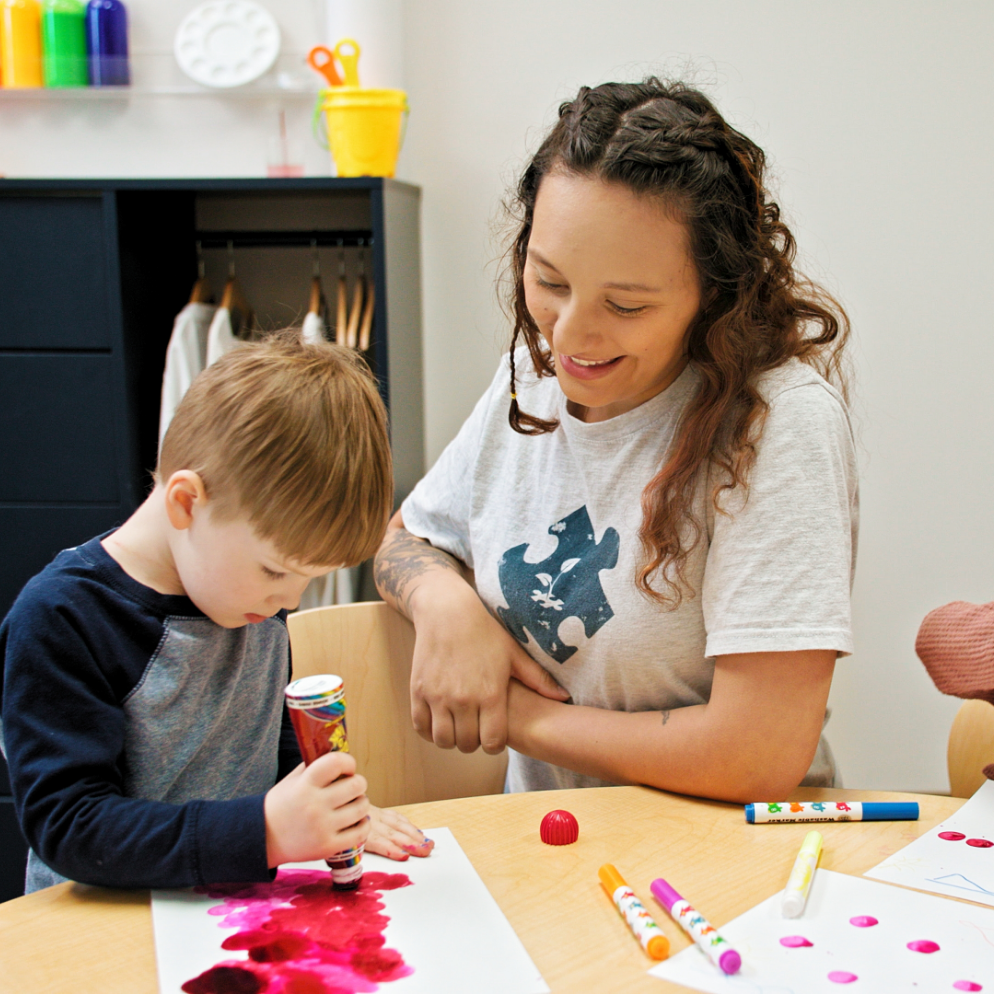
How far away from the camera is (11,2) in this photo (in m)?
2.15

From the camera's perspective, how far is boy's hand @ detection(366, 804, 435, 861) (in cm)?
88

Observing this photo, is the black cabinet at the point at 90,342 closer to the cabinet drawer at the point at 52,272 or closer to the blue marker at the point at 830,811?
the cabinet drawer at the point at 52,272

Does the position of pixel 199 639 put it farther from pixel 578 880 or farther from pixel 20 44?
pixel 20 44

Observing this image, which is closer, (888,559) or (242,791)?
(242,791)

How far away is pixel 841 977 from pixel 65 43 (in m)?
2.41

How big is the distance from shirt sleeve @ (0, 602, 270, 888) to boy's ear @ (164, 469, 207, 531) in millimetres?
121

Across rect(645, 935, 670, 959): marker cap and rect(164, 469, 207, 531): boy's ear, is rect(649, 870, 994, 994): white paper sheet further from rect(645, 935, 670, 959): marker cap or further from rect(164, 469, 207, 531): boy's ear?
rect(164, 469, 207, 531): boy's ear

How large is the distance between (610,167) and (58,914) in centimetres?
84

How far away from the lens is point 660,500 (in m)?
1.05

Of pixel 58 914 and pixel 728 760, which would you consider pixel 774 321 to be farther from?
pixel 58 914

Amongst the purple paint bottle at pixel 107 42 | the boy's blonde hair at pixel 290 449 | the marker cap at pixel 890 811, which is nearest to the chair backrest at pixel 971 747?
the marker cap at pixel 890 811

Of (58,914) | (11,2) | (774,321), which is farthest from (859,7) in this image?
(58,914)

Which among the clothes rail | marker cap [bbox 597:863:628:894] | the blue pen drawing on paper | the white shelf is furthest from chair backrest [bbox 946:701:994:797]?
the white shelf

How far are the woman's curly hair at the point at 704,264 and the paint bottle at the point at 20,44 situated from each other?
1.69 m
